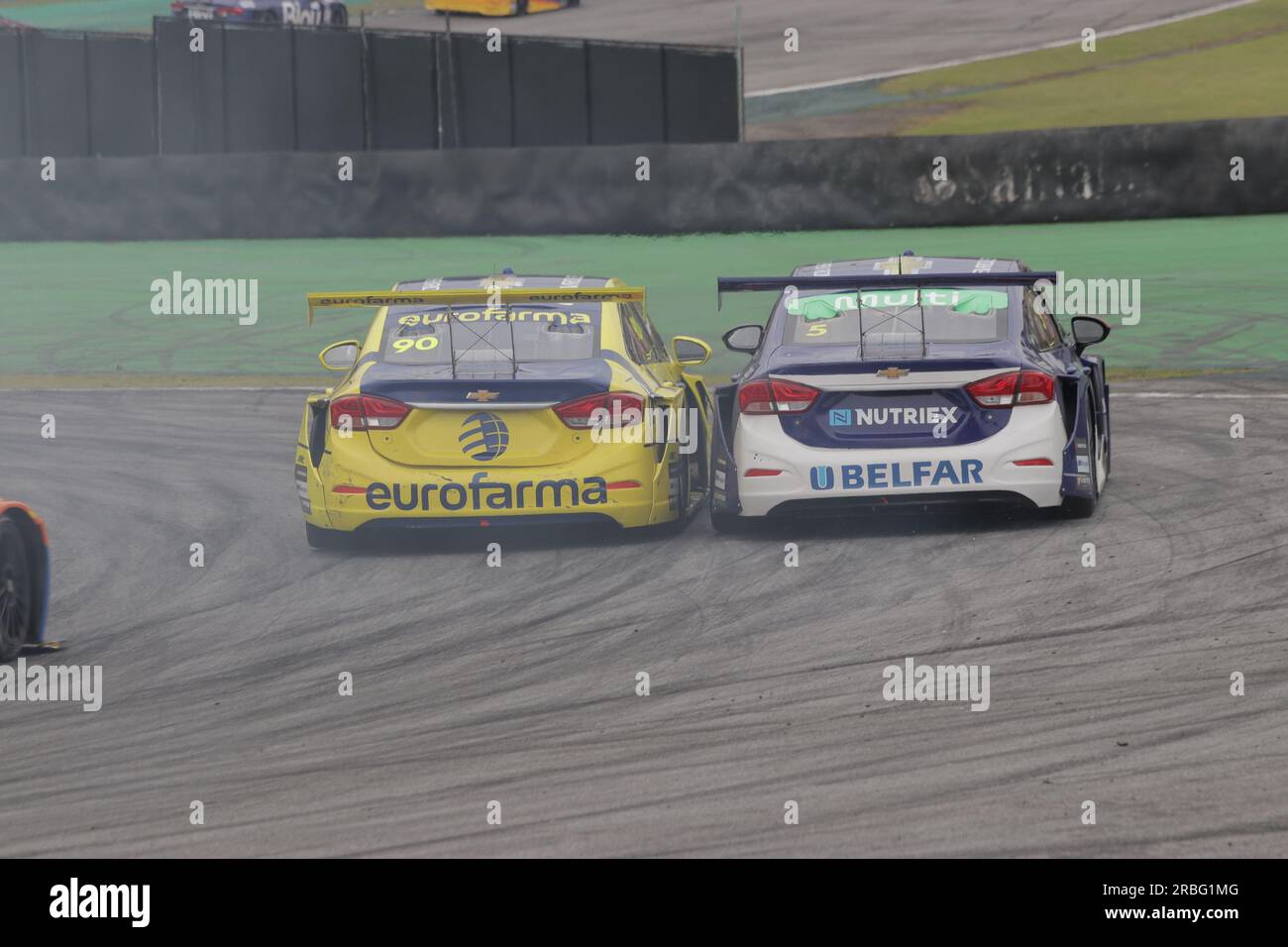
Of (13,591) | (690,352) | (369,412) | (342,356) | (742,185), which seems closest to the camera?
(13,591)

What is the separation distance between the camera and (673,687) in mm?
8062

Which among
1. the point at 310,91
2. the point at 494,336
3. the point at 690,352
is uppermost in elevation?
the point at 310,91

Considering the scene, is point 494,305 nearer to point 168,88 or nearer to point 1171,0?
point 168,88

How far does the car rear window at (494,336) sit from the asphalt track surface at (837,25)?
27.3m

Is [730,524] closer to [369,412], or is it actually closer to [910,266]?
[910,266]

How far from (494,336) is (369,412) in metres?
0.87

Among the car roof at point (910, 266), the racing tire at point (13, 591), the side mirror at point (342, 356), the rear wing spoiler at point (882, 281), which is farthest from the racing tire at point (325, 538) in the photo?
the car roof at point (910, 266)

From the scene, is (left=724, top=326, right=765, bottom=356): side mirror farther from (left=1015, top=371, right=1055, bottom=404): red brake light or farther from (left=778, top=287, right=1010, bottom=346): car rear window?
(left=1015, top=371, right=1055, bottom=404): red brake light

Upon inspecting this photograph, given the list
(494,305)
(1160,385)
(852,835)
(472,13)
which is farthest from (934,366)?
(472,13)

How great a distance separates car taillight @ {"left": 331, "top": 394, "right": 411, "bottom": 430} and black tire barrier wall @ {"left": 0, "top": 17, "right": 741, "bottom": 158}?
18476 millimetres

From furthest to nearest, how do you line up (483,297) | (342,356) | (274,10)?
(274,10) < (342,356) < (483,297)

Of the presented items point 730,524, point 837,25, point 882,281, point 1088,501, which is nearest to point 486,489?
point 730,524

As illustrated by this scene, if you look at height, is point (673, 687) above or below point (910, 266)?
below

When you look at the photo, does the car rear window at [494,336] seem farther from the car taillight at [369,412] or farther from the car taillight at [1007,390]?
the car taillight at [1007,390]
